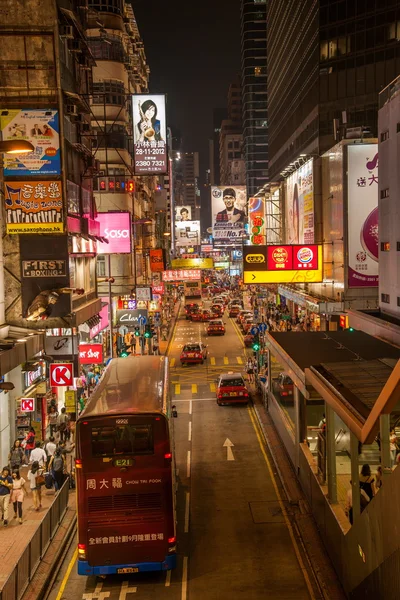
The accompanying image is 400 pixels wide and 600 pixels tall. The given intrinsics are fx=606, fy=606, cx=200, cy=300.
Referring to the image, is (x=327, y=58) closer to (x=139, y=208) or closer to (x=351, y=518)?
(x=139, y=208)

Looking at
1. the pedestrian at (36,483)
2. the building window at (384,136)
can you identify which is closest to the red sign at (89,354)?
the pedestrian at (36,483)

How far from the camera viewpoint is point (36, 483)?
1616 centimetres

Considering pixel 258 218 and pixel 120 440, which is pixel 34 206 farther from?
pixel 258 218

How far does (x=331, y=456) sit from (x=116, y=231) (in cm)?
2516

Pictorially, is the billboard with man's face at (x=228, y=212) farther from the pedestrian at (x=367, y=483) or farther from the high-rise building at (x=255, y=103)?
the high-rise building at (x=255, y=103)

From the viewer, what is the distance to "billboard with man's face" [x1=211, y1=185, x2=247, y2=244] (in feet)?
231

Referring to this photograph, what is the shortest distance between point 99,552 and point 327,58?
5711cm

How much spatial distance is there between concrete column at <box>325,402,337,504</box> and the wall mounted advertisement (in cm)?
1364

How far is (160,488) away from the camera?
1153 centimetres

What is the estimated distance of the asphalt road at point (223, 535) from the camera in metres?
11.8

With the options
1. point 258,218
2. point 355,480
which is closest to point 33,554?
point 355,480

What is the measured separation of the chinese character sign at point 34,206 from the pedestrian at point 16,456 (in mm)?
7185

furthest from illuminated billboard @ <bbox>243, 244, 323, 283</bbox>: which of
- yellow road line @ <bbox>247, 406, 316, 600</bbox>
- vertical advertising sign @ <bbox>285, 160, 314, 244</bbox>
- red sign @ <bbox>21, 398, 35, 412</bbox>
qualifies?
red sign @ <bbox>21, 398, 35, 412</bbox>

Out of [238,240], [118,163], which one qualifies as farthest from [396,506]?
[238,240]
